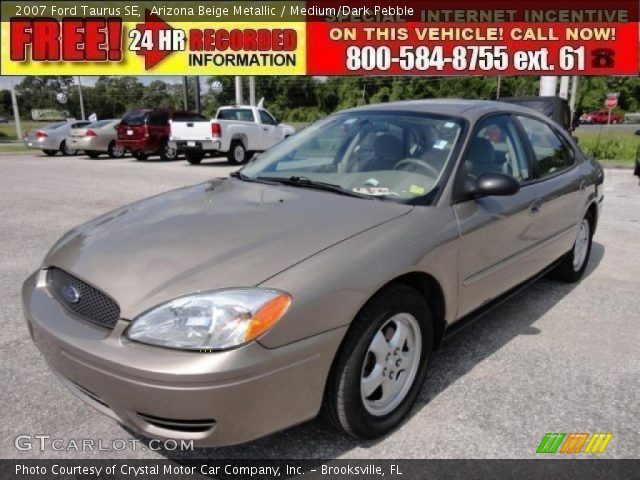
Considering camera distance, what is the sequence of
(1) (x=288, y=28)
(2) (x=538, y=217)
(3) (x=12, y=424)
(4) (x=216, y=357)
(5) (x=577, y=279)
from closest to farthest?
1. (4) (x=216, y=357)
2. (3) (x=12, y=424)
3. (2) (x=538, y=217)
4. (5) (x=577, y=279)
5. (1) (x=288, y=28)

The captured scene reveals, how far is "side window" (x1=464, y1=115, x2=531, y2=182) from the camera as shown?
3209mm

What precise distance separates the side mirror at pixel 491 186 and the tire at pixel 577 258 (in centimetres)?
189

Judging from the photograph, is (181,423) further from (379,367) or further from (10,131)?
(10,131)

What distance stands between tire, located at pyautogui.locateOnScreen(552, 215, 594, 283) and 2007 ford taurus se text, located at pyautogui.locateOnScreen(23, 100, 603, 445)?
100 centimetres

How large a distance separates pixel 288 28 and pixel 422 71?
4.83 metres

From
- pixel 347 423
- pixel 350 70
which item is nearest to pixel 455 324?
pixel 347 423

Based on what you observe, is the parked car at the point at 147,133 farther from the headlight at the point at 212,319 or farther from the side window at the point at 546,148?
the headlight at the point at 212,319

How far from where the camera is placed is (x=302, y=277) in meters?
2.10

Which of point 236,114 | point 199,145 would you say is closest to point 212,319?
point 199,145

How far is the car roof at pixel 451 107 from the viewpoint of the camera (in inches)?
132

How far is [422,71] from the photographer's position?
18.8m

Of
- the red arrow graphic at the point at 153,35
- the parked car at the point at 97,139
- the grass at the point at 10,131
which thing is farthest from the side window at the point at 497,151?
the grass at the point at 10,131

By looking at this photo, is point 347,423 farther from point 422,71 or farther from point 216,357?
point 422,71

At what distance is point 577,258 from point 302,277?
3.47 m
